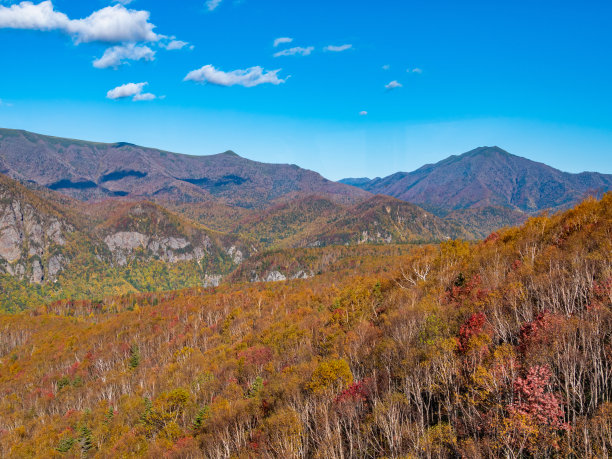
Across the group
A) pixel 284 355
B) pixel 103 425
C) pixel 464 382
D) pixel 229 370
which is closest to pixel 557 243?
pixel 464 382

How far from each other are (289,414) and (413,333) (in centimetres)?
2016

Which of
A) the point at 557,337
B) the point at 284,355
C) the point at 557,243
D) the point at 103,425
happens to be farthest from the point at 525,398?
the point at 103,425

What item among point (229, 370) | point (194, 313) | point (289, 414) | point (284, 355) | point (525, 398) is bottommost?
point (194, 313)

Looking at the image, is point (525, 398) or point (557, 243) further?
point (557, 243)

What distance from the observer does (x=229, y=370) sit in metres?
78.8

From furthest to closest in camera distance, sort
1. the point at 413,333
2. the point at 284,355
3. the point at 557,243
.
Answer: the point at 284,355 < the point at 557,243 < the point at 413,333

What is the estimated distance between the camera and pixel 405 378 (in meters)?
35.7

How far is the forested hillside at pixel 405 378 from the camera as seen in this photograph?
23.4 m

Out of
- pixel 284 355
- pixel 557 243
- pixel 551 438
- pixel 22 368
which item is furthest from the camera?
pixel 22 368

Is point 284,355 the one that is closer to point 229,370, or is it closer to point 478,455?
point 229,370

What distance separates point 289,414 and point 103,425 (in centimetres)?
5738

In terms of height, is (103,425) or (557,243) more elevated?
(557,243)

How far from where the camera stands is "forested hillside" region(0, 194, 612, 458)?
23406 millimetres

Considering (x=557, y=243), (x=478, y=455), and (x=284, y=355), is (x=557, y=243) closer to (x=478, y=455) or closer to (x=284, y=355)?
(x=478, y=455)
